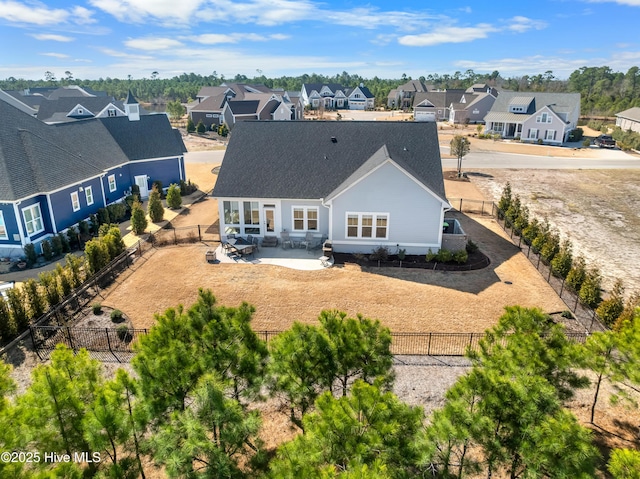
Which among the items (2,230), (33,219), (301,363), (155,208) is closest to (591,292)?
(301,363)

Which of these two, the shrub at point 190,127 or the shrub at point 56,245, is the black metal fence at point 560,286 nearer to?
the shrub at point 56,245

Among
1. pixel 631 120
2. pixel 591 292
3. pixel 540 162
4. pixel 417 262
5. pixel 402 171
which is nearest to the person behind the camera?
pixel 591 292

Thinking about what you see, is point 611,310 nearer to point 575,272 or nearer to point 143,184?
point 575,272

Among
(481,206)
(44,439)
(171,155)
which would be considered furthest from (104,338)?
(481,206)

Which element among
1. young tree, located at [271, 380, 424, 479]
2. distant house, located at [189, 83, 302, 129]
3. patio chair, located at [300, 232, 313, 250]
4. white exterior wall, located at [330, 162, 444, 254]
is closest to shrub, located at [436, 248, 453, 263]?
white exterior wall, located at [330, 162, 444, 254]

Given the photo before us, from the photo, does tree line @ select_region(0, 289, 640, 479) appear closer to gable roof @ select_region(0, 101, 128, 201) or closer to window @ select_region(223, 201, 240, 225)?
window @ select_region(223, 201, 240, 225)

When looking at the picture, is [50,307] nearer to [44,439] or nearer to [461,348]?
[44,439]

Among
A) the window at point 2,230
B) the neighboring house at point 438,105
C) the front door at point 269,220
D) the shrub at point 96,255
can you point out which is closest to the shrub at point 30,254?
the window at point 2,230
